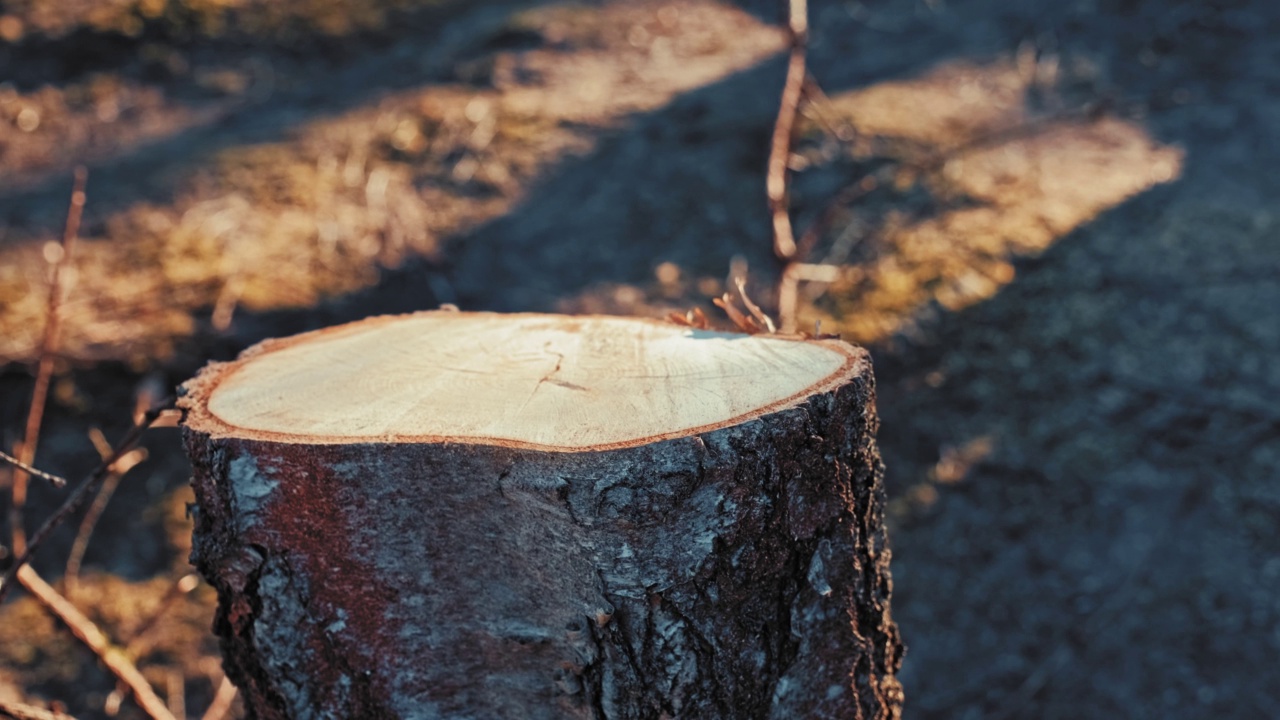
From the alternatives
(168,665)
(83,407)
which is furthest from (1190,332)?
(83,407)

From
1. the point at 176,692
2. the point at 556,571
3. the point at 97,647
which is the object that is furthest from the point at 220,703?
the point at 556,571

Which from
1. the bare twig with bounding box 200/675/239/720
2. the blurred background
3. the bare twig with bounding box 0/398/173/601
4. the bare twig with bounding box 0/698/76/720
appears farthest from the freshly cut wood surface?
the blurred background

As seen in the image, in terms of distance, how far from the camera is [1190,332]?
3.79 m

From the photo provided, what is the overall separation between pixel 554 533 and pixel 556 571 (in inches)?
2.6

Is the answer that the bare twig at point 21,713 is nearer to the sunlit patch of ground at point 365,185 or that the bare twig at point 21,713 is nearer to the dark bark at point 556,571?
the dark bark at point 556,571

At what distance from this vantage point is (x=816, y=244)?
4297 mm

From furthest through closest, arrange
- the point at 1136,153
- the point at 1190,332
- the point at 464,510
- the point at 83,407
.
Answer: the point at 1136,153, the point at 1190,332, the point at 83,407, the point at 464,510

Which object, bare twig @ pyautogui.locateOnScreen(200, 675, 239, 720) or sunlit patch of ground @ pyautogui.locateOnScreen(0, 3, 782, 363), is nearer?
bare twig @ pyautogui.locateOnScreen(200, 675, 239, 720)

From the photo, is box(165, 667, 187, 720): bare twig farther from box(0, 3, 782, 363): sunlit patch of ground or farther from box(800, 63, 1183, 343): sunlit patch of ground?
box(800, 63, 1183, 343): sunlit patch of ground

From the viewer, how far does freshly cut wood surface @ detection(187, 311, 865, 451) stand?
1.31 meters

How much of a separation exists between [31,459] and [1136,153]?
15.9ft

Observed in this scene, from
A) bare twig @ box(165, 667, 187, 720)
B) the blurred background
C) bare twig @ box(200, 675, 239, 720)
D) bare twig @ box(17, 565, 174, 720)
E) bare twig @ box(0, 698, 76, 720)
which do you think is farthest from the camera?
the blurred background

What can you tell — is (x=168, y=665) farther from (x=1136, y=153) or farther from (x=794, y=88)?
(x=1136, y=153)

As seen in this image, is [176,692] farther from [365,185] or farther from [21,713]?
[365,185]
